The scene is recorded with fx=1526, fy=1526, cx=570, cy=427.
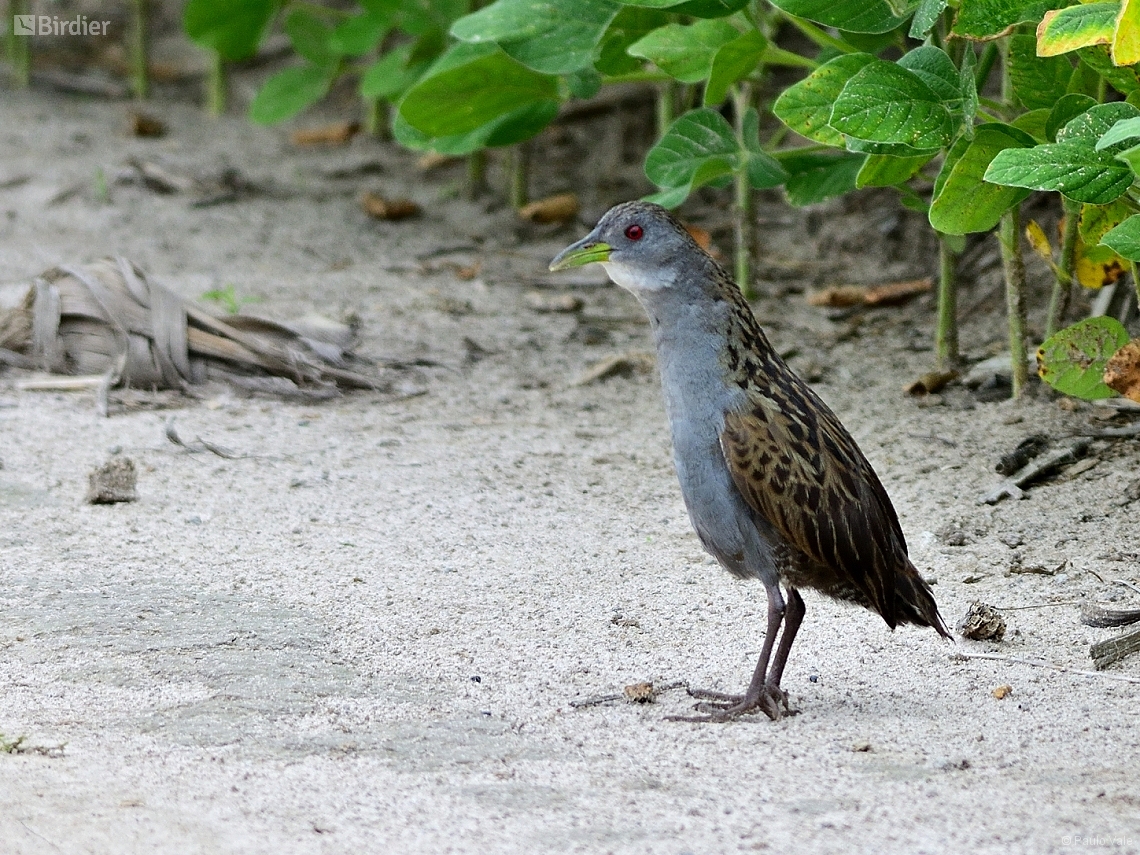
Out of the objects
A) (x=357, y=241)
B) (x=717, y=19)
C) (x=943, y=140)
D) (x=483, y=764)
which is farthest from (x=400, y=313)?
(x=483, y=764)

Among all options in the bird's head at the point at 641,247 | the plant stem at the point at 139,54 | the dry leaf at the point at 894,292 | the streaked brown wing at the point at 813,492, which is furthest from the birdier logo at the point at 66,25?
the streaked brown wing at the point at 813,492

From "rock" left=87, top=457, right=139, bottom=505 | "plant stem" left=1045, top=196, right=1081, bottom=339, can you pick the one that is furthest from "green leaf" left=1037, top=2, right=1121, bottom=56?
"rock" left=87, top=457, right=139, bottom=505

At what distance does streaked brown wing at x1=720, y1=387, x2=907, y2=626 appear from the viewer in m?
3.63

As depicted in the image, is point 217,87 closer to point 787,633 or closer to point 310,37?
point 310,37

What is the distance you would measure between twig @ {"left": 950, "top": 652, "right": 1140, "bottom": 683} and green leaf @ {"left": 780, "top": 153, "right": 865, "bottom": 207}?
2.17 m

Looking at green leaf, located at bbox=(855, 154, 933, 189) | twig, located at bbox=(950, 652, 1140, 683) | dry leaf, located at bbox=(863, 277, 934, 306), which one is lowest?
twig, located at bbox=(950, 652, 1140, 683)

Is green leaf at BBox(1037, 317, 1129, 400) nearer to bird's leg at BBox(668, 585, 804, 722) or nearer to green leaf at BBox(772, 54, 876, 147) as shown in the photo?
green leaf at BBox(772, 54, 876, 147)

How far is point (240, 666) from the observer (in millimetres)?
3754

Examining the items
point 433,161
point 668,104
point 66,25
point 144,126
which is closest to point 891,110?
point 668,104

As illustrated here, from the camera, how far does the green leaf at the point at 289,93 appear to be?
808cm

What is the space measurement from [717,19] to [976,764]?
9.84ft

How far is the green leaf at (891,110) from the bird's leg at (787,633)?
1.26 m

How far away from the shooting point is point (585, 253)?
4012 mm

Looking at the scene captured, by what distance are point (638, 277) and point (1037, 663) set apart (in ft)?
4.56
